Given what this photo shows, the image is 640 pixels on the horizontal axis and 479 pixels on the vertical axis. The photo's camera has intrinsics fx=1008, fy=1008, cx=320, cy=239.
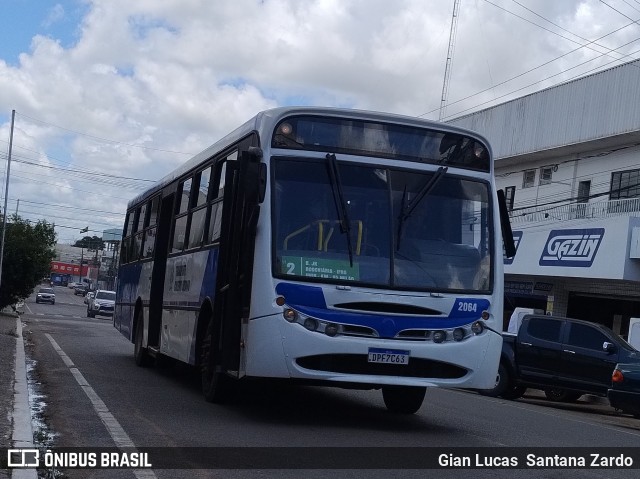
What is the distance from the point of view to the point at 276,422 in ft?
36.4

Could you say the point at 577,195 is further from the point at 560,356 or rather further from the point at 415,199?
the point at 415,199

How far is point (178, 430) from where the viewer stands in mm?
10023

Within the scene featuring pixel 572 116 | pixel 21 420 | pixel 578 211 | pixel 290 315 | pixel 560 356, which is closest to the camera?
pixel 21 420

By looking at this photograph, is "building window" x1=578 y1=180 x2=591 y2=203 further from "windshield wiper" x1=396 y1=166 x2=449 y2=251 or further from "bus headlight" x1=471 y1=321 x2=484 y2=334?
"bus headlight" x1=471 y1=321 x2=484 y2=334

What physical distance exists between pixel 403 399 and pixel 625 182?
21.6 meters

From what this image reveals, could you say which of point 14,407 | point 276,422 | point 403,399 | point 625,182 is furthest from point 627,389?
point 625,182

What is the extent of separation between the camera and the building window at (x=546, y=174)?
36737mm

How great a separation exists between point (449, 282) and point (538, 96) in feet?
90.9

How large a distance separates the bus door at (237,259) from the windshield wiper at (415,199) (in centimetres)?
152

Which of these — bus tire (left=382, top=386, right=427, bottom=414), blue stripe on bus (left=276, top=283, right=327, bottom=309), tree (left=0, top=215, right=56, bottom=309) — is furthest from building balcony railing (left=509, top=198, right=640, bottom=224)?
tree (left=0, top=215, right=56, bottom=309)

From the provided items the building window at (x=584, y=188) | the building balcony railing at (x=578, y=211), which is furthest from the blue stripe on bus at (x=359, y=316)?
the building window at (x=584, y=188)

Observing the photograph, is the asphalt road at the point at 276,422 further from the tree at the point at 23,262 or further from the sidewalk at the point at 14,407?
the tree at the point at 23,262

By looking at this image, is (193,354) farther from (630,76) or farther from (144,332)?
(630,76)

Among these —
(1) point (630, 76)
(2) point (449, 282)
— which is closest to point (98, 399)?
(2) point (449, 282)
